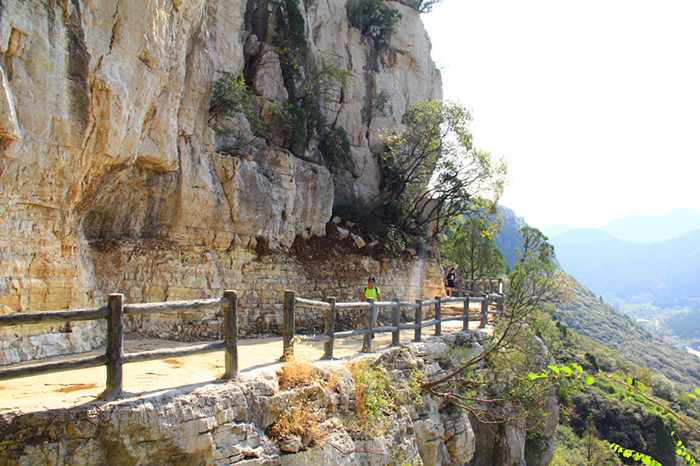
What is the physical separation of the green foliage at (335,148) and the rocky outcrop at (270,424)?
10313mm

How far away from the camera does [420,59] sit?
2528 centimetres

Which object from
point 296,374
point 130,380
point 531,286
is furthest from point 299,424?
point 531,286

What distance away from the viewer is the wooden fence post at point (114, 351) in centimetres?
501

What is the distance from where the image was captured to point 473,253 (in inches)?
1179

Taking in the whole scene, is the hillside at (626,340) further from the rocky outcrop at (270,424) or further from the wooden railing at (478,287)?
the rocky outcrop at (270,424)

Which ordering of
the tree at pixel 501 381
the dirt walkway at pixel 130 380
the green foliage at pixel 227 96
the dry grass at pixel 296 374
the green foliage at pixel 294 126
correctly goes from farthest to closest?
the green foliage at pixel 294 126 < the green foliage at pixel 227 96 < the tree at pixel 501 381 < the dry grass at pixel 296 374 < the dirt walkway at pixel 130 380

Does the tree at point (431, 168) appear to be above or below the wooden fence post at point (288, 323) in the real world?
above

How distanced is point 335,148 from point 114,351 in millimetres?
14381

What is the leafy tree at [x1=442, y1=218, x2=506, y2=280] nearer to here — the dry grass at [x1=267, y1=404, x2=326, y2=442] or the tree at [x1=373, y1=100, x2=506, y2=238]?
the tree at [x1=373, y1=100, x2=506, y2=238]

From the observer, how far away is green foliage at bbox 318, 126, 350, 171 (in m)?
18.4

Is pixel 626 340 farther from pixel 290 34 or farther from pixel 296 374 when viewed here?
pixel 296 374

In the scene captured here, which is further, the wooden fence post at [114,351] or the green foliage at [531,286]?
the green foliage at [531,286]

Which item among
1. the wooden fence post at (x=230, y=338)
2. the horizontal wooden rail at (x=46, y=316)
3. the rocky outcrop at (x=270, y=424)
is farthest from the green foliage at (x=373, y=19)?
the horizontal wooden rail at (x=46, y=316)

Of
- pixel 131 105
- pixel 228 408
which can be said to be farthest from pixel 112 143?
pixel 228 408
